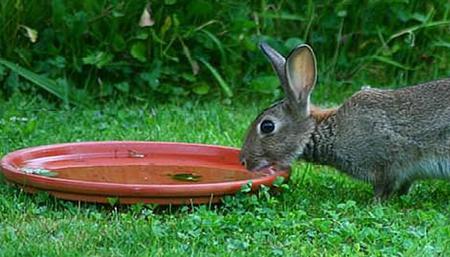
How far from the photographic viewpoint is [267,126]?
5.91 metres

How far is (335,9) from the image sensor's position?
28.1ft

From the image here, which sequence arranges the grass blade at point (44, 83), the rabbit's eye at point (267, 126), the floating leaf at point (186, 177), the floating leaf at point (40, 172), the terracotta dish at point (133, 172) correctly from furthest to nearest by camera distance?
the grass blade at point (44, 83), the rabbit's eye at point (267, 126), the floating leaf at point (186, 177), the floating leaf at point (40, 172), the terracotta dish at point (133, 172)

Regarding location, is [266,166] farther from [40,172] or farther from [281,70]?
[40,172]

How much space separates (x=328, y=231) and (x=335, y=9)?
13.0 ft

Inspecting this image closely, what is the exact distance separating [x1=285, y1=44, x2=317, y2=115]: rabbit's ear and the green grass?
17.7 inches

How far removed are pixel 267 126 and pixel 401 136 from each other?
68 cm

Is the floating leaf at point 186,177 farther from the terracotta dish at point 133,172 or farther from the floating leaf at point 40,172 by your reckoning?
the floating leaf at point 40,172

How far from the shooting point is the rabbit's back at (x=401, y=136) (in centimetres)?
568

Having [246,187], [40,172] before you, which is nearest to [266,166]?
[246,187]

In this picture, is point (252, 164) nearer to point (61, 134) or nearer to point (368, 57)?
Result: point (61, 134)

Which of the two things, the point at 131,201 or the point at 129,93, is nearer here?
the point at 131,201

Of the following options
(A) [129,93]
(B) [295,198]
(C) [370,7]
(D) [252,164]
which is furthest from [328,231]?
(C) [370,7]

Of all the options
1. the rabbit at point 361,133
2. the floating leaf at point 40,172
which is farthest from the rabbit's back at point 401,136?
the floating leaf at point 40,172

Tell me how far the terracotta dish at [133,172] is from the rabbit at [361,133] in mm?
182
